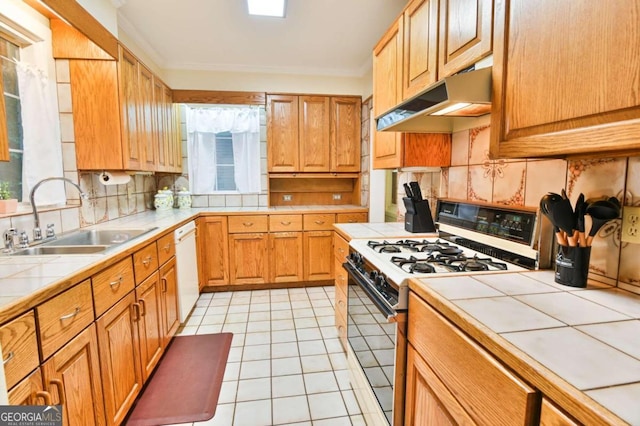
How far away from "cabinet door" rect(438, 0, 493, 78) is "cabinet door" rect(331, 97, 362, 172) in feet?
7.36

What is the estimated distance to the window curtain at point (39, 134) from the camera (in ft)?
6.31

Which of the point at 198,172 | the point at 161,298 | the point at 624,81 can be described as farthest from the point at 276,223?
the point at 624,81

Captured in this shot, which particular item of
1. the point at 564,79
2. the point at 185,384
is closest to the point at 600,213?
the point at 564,79

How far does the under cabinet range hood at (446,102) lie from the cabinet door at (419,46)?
0.65ft

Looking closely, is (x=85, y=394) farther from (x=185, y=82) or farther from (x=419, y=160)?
(x=185, y=82)

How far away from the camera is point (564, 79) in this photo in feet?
2.66

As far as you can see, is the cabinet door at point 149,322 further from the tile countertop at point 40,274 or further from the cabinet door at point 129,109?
the cabinet door at point 129,109

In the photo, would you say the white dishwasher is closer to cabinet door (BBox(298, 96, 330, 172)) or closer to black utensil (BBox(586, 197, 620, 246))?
cabinet door (BBox(298, 96, 330, 172))

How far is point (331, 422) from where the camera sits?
1.61 meters

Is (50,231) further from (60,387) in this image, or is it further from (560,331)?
(560,331)

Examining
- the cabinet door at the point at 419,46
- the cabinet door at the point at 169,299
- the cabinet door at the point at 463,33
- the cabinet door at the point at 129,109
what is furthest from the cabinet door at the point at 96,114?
the cabinet door at the point at 463,33

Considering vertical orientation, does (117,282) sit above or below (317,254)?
above

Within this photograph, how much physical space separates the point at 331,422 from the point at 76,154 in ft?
7.76

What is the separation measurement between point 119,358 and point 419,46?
2.18 metres
